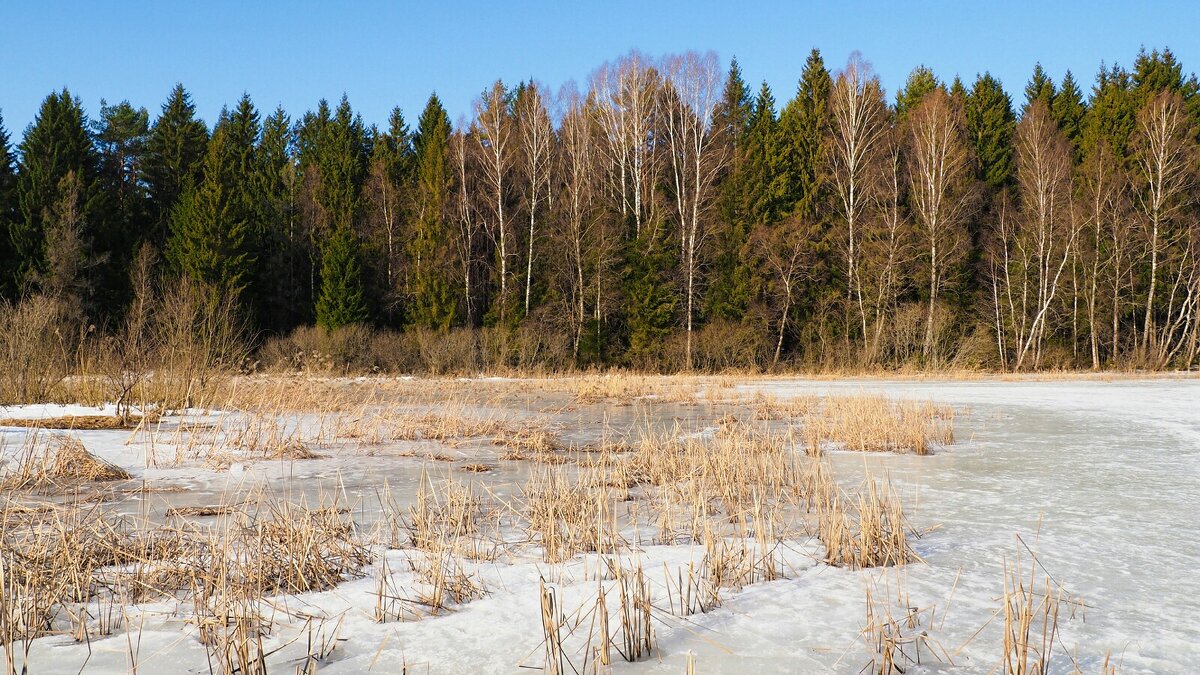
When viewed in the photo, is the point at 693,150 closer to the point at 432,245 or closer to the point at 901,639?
the point at 432,245

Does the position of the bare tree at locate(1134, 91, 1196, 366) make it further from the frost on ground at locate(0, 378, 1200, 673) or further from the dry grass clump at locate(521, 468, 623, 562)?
the dry grass clump at locate(521, 468, 623, 562)

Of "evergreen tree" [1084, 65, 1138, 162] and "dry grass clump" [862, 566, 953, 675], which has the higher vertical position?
"evergreen tree" [1084, 65, 1138, 162]

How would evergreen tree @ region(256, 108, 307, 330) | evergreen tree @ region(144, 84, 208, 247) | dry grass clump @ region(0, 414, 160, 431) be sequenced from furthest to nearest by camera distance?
evergreen tree @ region(144, 84, 208, 247) < evergreen tree @ region(256, 108, 307, 330) < dry grass clump @ region(0, 414, 160, 431)

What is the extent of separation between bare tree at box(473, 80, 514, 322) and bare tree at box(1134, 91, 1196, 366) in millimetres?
22887

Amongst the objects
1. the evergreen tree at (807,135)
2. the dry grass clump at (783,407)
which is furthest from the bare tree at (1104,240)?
the dry grass clump at (783,407)

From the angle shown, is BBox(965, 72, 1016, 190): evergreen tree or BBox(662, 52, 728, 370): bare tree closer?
BBox(662, 52, 728, 370): bare tree

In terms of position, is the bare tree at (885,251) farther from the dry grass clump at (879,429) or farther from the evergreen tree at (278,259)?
the evergreen tree at (278,259)

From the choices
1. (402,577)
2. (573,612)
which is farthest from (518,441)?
(573,612)

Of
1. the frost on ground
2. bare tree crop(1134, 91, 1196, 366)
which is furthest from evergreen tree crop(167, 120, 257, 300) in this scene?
bare tree crop(1134, 91, 1196, 366)

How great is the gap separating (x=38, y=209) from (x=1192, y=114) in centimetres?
4713

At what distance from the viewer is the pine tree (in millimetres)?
30266

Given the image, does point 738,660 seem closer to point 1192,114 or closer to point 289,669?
point 289,669

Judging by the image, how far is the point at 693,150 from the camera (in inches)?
1228

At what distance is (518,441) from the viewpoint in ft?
29.9
